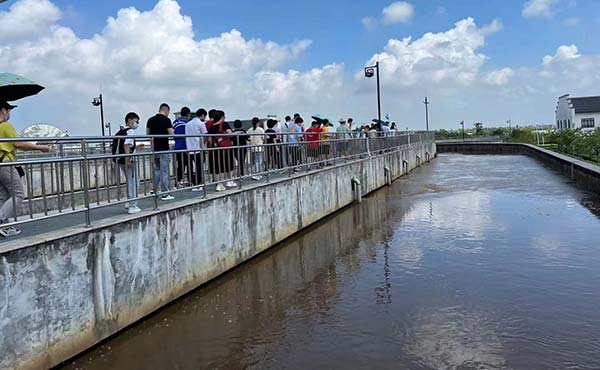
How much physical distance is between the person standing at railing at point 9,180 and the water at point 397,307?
5.23 ft

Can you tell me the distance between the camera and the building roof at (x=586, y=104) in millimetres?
74000

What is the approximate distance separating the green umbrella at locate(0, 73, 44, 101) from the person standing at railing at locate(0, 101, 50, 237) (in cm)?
46

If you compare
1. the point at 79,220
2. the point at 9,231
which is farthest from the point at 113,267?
the point at 9,231

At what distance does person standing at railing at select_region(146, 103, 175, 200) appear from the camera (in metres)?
7.61

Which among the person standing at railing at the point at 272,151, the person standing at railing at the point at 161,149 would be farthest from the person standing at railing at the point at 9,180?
the person standing at railing at the point at 272,151

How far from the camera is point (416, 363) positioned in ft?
16.2

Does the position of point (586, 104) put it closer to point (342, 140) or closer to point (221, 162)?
point (342, 140)

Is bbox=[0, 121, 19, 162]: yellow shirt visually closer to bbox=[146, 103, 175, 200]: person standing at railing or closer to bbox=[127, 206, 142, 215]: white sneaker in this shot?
bbox=[127, 206, 142, 215]: white sneaker

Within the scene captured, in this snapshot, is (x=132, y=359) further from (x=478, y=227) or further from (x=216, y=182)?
(x=478, y=227)

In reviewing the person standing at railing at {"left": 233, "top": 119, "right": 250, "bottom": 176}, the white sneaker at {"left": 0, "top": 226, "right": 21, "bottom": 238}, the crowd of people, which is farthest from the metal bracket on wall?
the white sneaker at {"left": 0, "top": 226, "right": 21, "bottom": 238}

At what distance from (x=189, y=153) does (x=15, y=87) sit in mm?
2789

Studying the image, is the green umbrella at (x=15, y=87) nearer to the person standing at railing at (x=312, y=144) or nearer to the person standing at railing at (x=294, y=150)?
the person standing at railing at (x=294, y=150)

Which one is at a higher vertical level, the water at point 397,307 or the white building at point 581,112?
the white building at point 581,112

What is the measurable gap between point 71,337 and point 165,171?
10.3 ft
